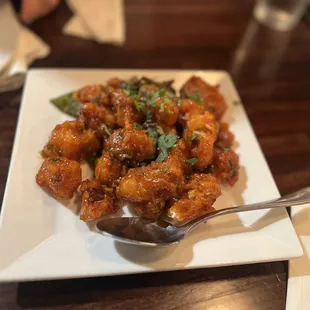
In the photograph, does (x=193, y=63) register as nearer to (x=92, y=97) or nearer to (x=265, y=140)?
(x=265, y=140)

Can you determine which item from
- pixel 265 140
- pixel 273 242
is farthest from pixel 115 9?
pixel 273 242

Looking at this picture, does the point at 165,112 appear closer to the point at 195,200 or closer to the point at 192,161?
the point at 192,161

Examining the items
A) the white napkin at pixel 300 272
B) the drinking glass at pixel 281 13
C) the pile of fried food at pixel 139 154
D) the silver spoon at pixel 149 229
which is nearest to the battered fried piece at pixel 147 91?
the pile of fried food at pixel 139 154

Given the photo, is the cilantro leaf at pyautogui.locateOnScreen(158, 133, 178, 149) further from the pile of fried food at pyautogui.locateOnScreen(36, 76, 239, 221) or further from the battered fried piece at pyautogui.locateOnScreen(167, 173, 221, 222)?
the battered fried piece at pyautogui.locateOnScreen(167, 173, 221, 222)

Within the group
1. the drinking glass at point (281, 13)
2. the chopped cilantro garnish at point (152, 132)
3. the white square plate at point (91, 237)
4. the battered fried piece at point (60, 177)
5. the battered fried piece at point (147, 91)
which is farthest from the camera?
the drinking glass at point (281, 13)

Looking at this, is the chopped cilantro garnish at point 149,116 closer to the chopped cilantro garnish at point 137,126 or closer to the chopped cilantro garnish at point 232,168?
the chopped cilantro garnish at point 137,126

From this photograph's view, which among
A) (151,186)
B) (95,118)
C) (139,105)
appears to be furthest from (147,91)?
(151,186)
